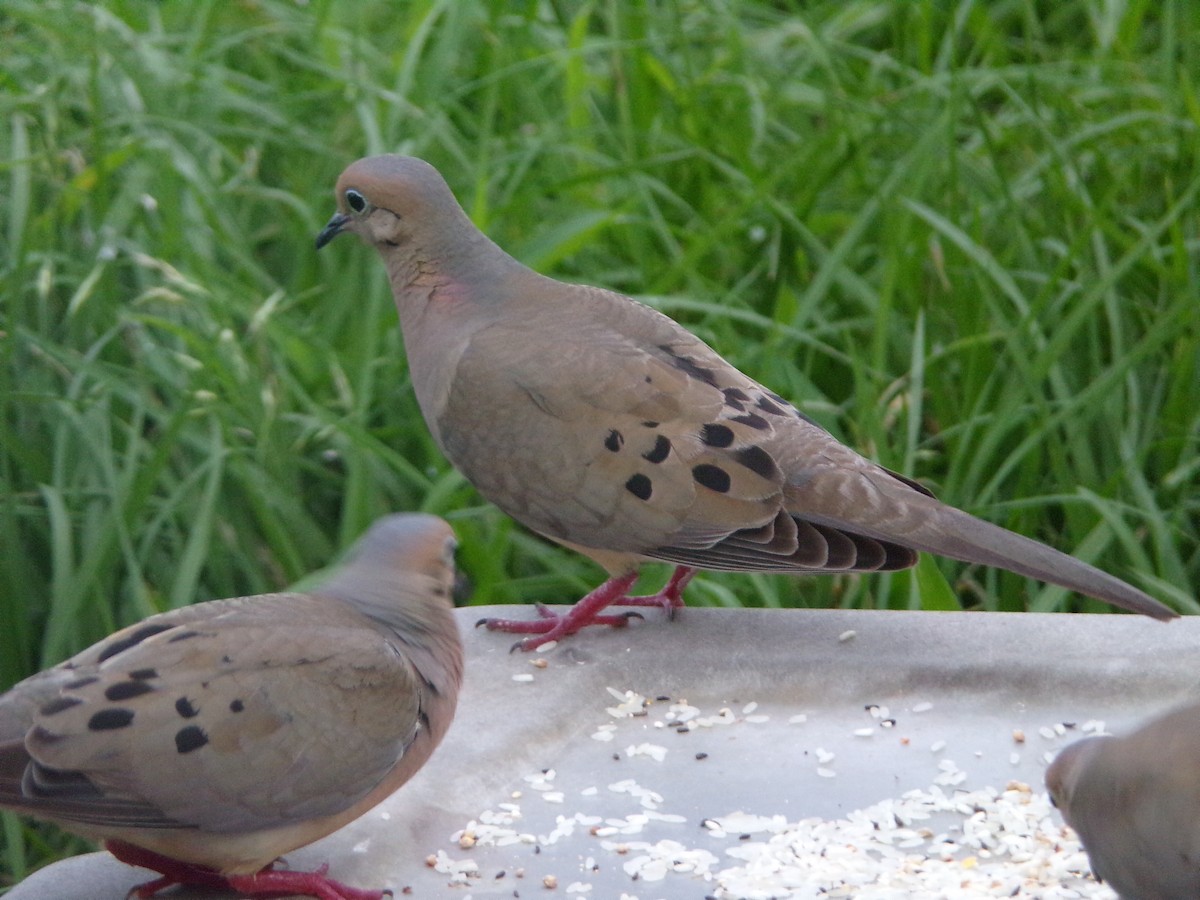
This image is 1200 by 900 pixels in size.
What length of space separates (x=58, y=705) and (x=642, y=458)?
1279 millimetres

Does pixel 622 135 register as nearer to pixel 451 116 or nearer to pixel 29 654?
pixel 451 116

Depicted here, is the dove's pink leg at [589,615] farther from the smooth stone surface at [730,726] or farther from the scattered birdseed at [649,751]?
the scattered birdseed at [649,751]

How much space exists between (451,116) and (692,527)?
8.05ft

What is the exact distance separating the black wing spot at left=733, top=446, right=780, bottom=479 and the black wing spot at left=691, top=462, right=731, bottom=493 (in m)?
0.04

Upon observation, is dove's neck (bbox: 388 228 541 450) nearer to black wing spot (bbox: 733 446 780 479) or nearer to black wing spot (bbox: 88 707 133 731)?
black wing spot (bbox: 733 446 780 479)

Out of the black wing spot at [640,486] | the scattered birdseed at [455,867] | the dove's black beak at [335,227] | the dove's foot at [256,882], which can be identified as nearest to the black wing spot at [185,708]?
the dove's foot at [256,882]

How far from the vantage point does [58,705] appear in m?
2.11

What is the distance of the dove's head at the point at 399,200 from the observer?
11.5 feet

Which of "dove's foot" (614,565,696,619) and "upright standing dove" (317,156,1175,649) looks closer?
"upright standing dove" (317,156,1175,649)

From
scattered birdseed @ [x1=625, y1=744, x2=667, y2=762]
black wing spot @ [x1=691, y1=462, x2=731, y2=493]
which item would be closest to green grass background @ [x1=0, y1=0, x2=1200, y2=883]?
black wing spot @ [x1=691, y1=462, x2=731, y2=493]

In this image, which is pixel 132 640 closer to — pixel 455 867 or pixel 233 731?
pixel 233 731

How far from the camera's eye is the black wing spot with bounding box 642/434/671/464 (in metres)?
3.12

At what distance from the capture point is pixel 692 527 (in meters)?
3.08

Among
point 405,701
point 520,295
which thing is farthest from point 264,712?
point 520,295
